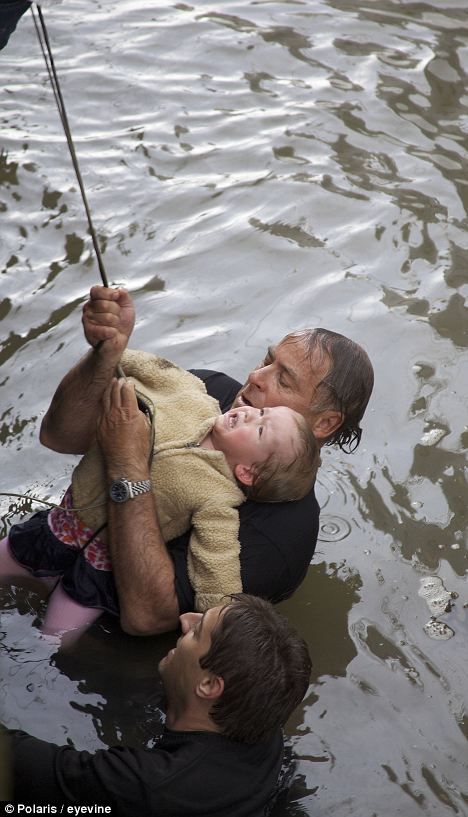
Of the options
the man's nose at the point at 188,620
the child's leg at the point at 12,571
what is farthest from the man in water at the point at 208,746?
the child's leg at the point at 12,571

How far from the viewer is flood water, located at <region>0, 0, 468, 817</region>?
371 cm

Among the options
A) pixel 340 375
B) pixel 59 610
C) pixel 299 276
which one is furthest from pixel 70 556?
pixel 299 276

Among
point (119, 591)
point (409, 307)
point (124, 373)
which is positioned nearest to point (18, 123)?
point (409, 307)

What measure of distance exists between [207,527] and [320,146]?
4761 mm

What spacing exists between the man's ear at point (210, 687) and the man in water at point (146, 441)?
47 cm

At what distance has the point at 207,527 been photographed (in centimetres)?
335

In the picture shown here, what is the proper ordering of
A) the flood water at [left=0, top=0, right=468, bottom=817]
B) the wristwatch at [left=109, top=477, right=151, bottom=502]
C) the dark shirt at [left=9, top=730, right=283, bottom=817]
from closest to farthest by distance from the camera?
the dark shirt at [left=9, top=730, right=283, bottom=817] < the wristwatch at [left=109, top=477, right=151, bottom=502] < the flood water at [left=0, top=0, right=468, bottom=817]

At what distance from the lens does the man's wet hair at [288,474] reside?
133 inches

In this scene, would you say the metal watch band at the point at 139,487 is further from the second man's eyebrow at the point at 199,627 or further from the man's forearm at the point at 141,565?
the second man's eyebrow at the point at 199,627

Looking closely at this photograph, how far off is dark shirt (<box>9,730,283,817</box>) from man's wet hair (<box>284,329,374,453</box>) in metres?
1.29

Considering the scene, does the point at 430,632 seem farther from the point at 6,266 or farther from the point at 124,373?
the point at 6,266

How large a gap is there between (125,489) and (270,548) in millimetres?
524

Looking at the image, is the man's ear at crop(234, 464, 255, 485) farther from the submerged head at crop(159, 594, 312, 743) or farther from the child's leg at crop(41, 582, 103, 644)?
the child's leg at crop(41, 582, 103, 644)

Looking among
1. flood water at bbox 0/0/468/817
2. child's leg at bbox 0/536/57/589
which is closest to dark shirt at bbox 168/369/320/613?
flood water at bbox 0/0/468/817
